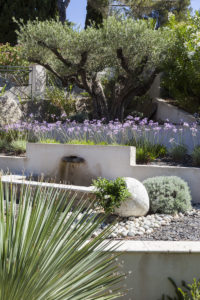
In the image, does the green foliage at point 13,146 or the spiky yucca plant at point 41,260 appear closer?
the spiky yucca plant at point 41,260

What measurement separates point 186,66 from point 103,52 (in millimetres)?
2148

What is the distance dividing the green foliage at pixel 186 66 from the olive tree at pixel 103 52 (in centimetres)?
38

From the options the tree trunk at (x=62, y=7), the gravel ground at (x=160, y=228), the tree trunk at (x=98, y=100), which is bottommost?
the gravel ground at (x=160, y=228)

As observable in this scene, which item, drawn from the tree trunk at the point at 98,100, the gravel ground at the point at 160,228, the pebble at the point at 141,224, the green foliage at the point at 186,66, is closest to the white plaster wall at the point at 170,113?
the green foliage at the point at 186,66

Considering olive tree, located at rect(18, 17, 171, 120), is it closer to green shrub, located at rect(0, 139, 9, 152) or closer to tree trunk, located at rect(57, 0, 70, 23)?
green shrub, located at rect(0, 139, 9, 152)

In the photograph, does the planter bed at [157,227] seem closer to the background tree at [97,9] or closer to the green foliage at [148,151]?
the green foliage at [148,151]

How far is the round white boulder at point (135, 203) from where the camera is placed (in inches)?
219

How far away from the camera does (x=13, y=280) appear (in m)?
1.92

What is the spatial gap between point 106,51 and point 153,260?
705cm

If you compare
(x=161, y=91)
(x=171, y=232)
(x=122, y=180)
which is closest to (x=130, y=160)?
(x=122, y=180)

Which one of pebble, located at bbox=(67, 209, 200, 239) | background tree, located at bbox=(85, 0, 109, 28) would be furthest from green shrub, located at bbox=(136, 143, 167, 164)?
background tree, located at bbox=(85, 0, 109, 28)

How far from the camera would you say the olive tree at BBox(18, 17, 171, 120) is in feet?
30.4

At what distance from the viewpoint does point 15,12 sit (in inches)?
808

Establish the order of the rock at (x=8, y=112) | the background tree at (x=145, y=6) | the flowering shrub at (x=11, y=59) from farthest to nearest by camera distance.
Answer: the background tree at (x=145, y=6)
the flowering shrub at (x=11, y=59)
the rock at (x=8, y=112)
